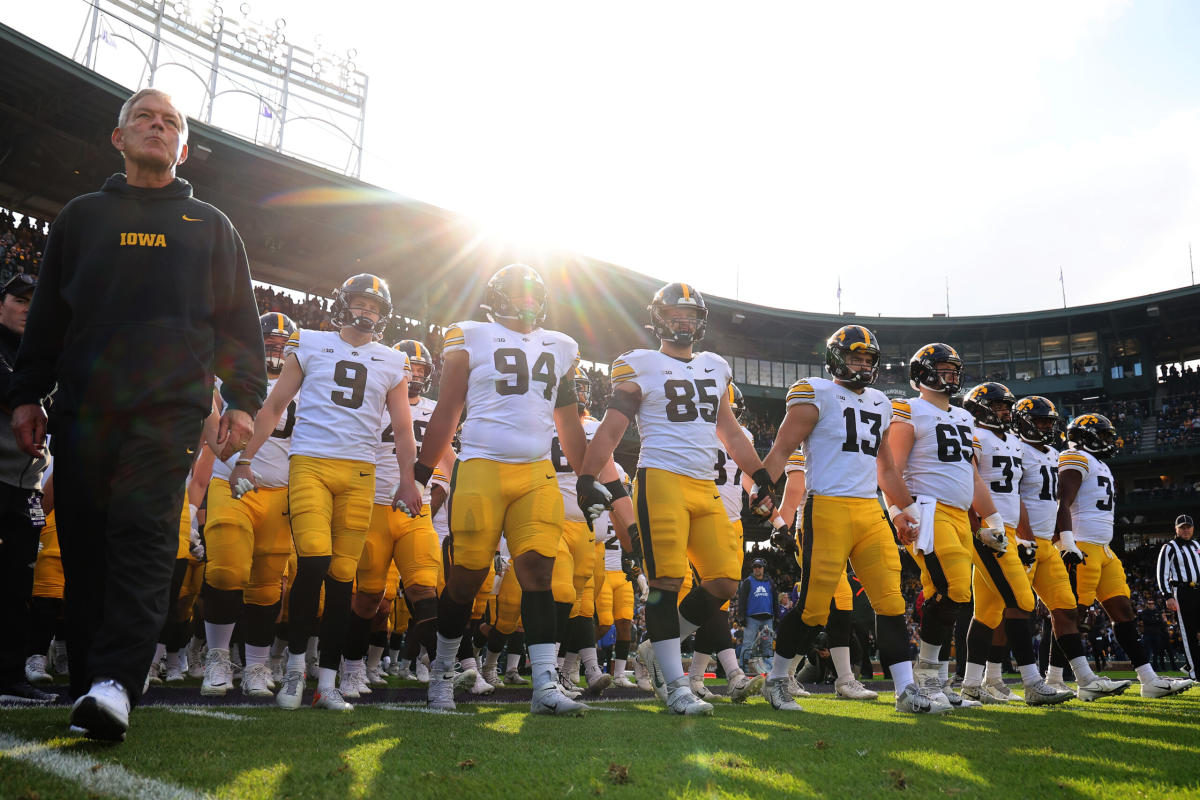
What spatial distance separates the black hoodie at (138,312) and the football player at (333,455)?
1909mm

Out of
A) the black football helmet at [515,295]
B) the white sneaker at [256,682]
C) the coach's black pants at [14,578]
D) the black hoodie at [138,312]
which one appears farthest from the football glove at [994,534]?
the coach's black pants at [14,578]

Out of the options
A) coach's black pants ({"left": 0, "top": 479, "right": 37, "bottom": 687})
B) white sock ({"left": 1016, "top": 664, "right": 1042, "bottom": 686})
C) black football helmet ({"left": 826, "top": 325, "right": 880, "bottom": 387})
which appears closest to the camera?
coach's black pants ({"left": 0, "top": 479, "right": 37, "bottom": 687})

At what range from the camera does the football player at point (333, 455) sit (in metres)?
5.23

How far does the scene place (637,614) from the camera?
74.3 feet

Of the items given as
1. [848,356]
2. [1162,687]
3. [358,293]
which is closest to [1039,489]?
[1162,687]

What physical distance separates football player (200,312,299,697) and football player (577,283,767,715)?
251cm

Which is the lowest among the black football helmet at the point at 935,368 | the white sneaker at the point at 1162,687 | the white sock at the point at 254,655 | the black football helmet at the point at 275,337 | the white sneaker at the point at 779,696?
the white sneaker at the point at 1162,687

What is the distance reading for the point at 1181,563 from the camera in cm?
988

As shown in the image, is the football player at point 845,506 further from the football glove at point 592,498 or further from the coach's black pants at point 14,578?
the coach's black pants at point 14,578

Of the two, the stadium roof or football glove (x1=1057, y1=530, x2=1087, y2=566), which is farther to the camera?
the stadium roof

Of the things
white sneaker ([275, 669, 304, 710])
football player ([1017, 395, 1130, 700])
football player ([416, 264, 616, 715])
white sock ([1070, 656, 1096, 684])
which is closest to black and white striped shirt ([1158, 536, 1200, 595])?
football player ([1017, 395, 1130, 700])

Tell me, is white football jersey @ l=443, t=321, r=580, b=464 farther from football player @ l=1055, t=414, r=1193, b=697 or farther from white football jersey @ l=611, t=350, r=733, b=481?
football player @ l=1055, t=414, r=1193, b=697

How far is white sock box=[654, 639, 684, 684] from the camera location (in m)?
5.34

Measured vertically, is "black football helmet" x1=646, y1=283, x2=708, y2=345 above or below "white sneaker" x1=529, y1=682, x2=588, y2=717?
above
